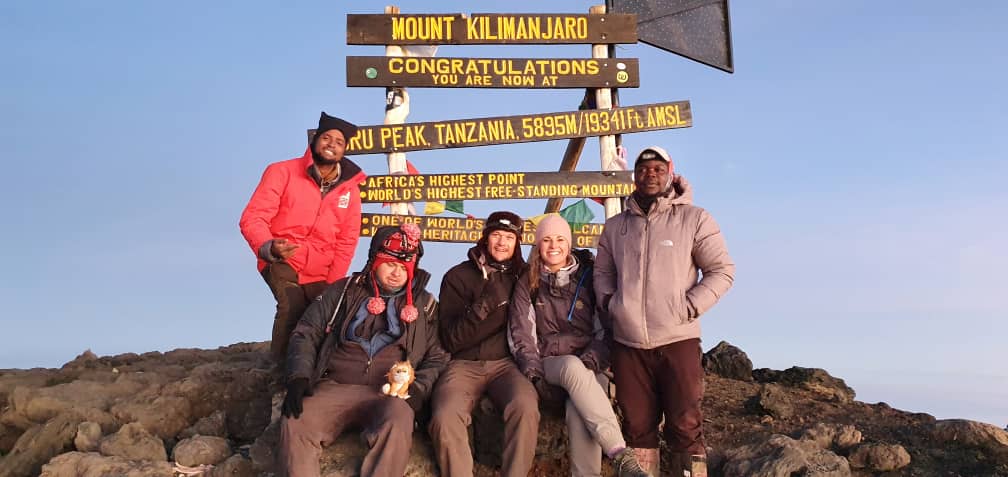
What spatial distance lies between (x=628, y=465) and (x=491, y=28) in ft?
21.7

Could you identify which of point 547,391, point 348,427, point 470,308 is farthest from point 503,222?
point 348,427

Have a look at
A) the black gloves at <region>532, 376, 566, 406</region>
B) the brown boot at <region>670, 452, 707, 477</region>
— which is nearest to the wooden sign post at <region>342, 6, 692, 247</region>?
the black gloves at <region>532, 376, 566, 406</region>

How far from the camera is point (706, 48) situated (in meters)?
10.8

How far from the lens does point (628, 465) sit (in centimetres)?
475

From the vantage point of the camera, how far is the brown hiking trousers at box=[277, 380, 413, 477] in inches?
189

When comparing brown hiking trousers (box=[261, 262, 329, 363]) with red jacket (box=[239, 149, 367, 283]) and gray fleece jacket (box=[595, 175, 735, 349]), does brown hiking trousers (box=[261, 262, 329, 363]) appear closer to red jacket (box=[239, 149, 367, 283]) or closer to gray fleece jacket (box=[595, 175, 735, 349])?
red jacket (box=[239, 149, 367, 283])

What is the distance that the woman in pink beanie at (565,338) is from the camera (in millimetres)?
5051

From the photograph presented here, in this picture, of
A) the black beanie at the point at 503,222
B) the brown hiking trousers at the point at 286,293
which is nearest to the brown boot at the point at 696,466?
the black beanie at the point at 503,222

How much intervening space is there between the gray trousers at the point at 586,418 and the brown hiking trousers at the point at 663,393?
0.76 feet

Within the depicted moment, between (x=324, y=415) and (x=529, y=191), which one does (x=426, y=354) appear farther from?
(x=529, y=191)

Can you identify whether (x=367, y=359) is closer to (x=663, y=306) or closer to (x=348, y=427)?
(x=348, y=427)

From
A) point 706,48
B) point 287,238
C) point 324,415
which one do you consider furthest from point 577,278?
point 706,48

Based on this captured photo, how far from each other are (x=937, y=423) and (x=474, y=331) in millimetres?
4747

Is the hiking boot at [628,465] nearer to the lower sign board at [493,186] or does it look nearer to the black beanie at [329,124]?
the black beanie at [329,124]
